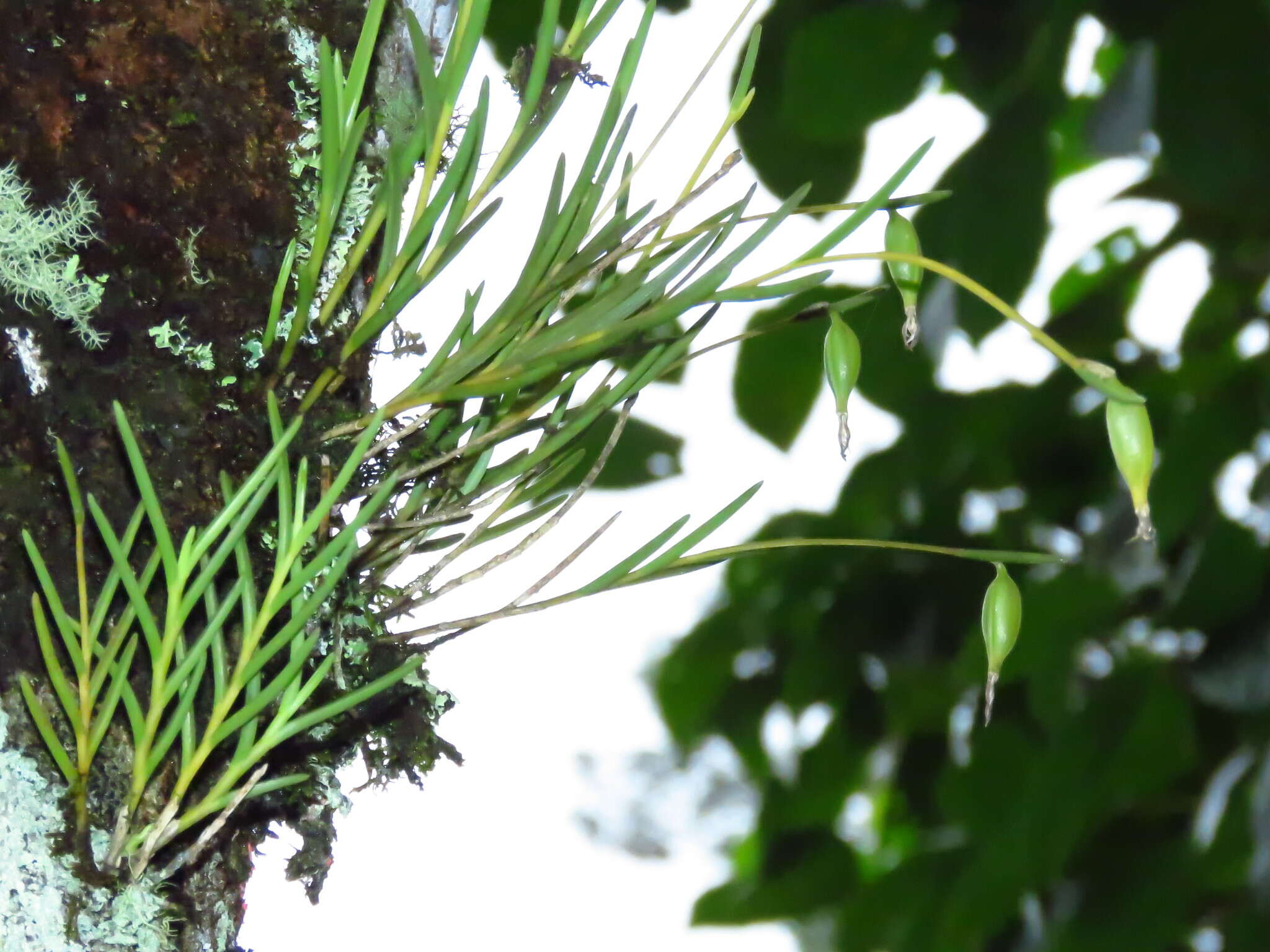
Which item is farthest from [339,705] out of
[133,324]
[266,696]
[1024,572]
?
[1024,572]

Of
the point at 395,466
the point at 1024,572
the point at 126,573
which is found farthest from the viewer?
the point at 1024,572

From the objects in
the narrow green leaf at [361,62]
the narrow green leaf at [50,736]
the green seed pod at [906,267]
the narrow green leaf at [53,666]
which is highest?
the narrow green leaf at [361,62]

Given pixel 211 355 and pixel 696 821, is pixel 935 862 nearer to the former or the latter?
pixel 211 355

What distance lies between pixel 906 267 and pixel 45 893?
0.86 feet

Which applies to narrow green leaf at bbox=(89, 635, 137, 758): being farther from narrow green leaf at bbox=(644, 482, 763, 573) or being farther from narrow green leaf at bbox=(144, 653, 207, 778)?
narrow green leaf at bbox=(644, 482, 763, 573)

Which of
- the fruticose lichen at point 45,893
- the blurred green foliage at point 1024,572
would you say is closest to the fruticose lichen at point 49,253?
the fruticose lichen at point 45,893

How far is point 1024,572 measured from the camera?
907 mm

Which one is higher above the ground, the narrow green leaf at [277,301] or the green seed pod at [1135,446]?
the narrow green leaf at [277,301]

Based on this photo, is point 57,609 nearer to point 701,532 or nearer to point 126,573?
point 126,573

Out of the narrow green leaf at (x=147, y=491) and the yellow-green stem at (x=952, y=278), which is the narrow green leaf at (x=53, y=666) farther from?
the yellow-green stem at (x=952, y=278)

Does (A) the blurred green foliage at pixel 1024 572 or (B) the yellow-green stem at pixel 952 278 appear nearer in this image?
(B) the yellow-green stem at pixel 952 278

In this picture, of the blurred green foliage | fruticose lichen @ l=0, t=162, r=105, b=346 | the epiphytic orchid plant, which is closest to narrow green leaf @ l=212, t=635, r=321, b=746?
the epiphytic orchid plant

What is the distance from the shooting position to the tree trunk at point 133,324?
25cm

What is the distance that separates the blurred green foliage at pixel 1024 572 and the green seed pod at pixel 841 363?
449 mm
